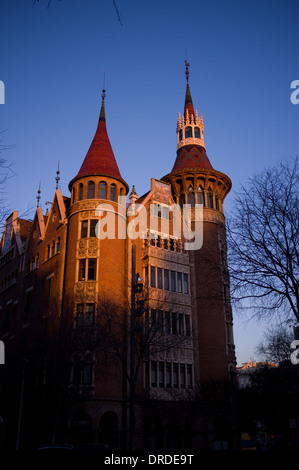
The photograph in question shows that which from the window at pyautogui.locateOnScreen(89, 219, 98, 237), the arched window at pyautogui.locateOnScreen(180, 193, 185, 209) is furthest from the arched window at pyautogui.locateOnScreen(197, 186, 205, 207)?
the window at pyautogui.locateOnScreen(89, 219, 98, 237)

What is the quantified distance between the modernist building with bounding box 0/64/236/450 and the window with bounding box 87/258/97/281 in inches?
3.1

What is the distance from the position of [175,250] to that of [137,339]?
30.7 feet

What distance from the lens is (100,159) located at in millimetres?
35125

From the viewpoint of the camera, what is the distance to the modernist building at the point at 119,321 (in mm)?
26750

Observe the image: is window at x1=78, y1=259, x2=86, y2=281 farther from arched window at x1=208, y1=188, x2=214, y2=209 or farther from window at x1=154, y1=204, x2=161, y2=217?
arched window at x1=208, y1=188, x2=214, y2=209

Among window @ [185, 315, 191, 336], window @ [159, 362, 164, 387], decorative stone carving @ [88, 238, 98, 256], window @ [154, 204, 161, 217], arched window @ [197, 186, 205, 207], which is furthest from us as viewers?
arched window @ [197, 186, 205, 207]

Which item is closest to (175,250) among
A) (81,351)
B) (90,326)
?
(90,326)

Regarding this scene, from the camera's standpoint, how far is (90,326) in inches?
1052

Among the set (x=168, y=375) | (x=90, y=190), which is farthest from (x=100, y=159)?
(x=168, y=375)

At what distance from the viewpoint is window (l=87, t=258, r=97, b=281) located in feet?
100

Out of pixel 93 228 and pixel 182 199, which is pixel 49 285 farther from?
pixel 182 199

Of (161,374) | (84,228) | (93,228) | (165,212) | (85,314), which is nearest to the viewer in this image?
(85,314)

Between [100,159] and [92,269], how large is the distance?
997cm

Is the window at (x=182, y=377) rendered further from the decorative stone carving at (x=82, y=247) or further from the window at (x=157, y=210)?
the window at (x=157, y=210)
